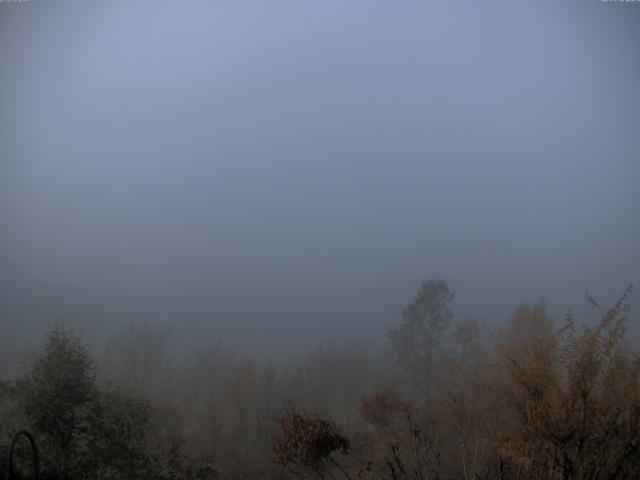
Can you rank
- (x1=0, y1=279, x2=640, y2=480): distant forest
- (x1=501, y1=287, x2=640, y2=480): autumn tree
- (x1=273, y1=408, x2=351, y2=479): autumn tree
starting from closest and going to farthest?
(x1=501, y1=287, x2=640, y2=480): autumn tree, (x1=0, y1=279, x2=640, y2=480): distant forest, (x1=273, y1=408, x2=351, y2=479): autumn tree

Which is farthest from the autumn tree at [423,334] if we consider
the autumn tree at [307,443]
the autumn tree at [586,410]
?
the autumn tree at [586,410]

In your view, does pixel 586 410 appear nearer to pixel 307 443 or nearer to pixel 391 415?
pixel 307 443

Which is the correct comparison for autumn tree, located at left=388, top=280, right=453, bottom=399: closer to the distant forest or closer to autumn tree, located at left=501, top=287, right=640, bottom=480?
the distant forest

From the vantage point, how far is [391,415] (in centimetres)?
3072

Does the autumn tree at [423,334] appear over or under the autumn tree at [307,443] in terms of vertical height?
over

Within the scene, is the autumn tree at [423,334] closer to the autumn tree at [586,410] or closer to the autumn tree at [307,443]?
the autumn tree at [307,443]

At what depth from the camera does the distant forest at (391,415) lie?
41.8 ft

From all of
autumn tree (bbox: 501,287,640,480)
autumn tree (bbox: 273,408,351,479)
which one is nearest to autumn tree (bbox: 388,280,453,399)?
autumn tree (bbox: 273,408,351,479)

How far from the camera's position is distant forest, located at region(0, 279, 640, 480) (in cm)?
1273

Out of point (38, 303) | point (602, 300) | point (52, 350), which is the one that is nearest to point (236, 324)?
point (38, 303)

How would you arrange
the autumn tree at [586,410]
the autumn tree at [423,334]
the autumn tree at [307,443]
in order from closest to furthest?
the autumn tree at [586,410], the autumn tree at [307,443], the autumn tree at [423,334]

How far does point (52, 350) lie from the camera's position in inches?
938

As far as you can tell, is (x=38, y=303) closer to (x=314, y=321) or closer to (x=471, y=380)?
(x=314, y=321)

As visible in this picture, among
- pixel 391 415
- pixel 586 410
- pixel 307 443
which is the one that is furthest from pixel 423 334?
pixel 586 410
